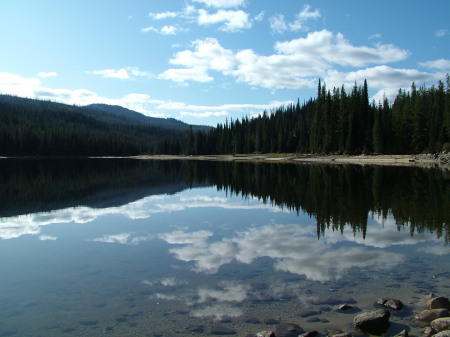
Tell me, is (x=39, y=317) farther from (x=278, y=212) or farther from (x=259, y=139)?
(x=259, y=139)

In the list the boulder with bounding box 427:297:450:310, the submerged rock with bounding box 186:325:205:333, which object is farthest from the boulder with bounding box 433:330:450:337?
the submerged rock with bounding box 186:325:205:333

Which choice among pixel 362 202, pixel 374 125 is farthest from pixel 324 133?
pixel 362 202

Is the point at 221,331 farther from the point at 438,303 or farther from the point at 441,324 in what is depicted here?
the point at 438,303

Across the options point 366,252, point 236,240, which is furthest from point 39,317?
point 366,252

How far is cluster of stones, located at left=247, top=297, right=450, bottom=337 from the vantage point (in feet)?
26.1

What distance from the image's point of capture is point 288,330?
324 inches

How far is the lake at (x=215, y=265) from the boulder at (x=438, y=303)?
371mm

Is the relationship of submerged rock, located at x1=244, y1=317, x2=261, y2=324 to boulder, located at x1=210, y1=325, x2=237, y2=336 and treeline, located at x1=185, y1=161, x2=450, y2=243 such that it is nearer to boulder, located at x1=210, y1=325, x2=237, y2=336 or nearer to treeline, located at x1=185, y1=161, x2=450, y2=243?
boulder, located at x1=210, y1=325, x2=237, y2=336

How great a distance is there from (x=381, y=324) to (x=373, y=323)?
174 millimetres

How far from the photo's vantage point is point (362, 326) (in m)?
8.32

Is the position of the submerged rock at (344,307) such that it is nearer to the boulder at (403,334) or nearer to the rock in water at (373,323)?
the rock in water at (373,323)

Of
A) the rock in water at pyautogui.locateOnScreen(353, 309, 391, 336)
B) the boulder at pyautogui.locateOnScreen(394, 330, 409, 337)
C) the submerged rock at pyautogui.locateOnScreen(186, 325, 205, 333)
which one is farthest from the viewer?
the submerged rock at pyautogui.locateOnScreen(186, 325, 205, 333)

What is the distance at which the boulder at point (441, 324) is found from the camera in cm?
793

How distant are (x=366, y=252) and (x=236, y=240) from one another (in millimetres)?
5309
